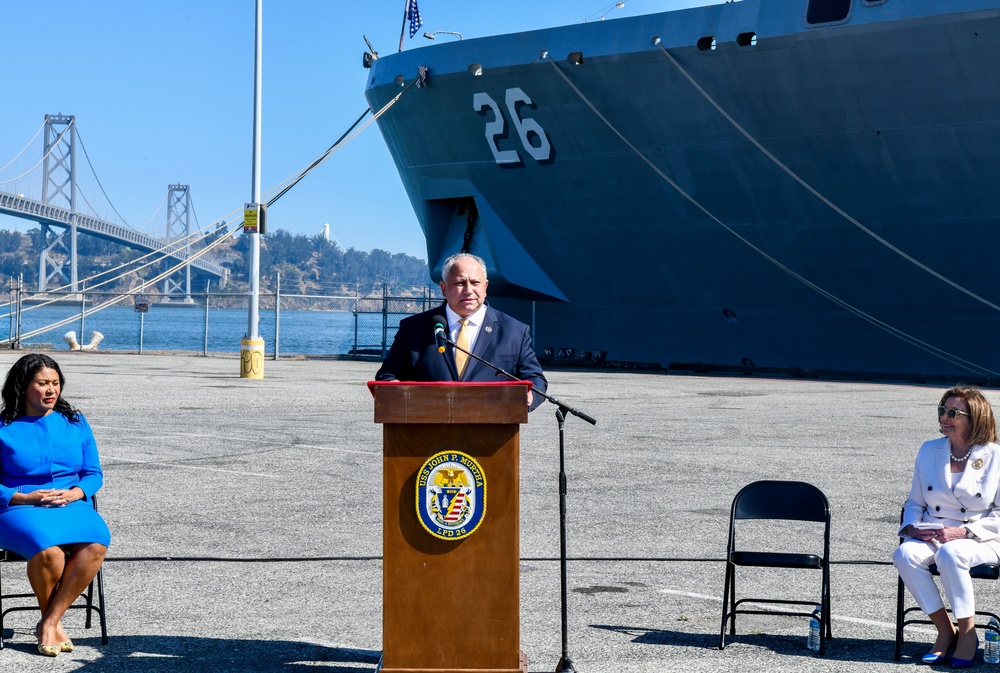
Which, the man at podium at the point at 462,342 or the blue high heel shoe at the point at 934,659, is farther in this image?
the blue high heel shoe at the point at 934,659

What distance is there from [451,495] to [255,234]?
20320mm

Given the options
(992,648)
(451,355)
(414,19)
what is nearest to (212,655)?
(451,355)

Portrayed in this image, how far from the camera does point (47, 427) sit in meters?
5.80

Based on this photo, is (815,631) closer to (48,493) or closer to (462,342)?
(462,342)

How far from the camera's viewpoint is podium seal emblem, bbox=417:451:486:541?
4.60 m

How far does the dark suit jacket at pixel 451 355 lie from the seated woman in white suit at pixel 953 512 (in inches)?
75.3

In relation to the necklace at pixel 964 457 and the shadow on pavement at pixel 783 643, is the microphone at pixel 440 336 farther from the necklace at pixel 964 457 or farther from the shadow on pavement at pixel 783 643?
the necklace at pixel 964 457

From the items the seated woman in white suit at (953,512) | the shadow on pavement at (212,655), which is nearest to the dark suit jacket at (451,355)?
the shadow on pavement at (212,655)

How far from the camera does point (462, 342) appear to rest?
5.30 metres

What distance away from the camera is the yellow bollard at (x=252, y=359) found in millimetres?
24469

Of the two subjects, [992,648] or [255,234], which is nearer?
[992,648]

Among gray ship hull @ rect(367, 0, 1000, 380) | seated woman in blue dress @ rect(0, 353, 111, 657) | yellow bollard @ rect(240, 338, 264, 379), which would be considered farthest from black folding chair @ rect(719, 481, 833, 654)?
yellow bollard @ rect(240, 338, 264, 379)

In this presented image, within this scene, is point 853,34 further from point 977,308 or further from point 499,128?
point 499,128

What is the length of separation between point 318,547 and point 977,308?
18874 mm
